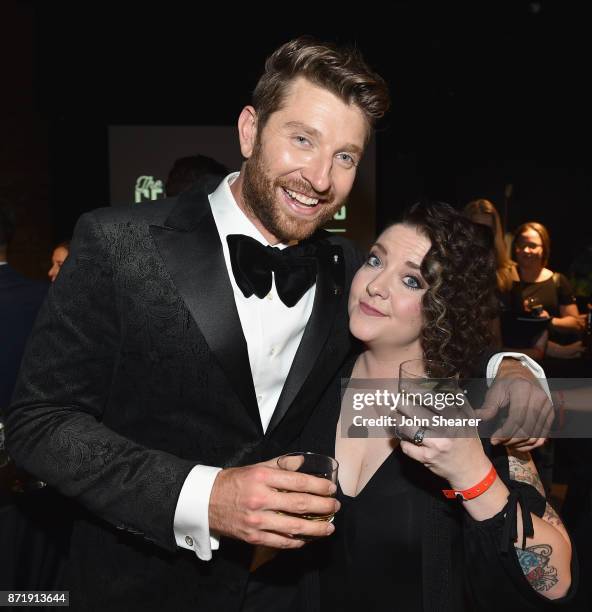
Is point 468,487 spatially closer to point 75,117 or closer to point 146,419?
point 146,419

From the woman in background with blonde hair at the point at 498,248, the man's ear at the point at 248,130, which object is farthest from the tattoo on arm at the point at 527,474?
the woman in background with blonde hair at the point at 498,248

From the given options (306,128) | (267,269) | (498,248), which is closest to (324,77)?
(306,128)

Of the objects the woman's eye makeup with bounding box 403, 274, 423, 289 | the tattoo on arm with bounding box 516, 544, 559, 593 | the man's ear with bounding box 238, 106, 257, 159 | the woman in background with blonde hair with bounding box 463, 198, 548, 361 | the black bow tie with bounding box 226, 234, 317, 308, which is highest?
the woman in background with blonde hair with bounding box 463, 198, 548, 361

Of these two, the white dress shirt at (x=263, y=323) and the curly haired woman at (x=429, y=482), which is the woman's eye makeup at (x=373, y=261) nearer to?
the curly haired woman at (x=429, y=482)

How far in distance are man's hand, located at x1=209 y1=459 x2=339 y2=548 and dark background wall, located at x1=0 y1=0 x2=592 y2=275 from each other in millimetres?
6207

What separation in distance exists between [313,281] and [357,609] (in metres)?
1.04

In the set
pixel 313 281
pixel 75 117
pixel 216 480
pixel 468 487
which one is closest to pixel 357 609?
pixel 468 487

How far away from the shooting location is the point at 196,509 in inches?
54.6

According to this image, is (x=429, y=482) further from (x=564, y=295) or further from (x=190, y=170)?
(x=564, y=295)

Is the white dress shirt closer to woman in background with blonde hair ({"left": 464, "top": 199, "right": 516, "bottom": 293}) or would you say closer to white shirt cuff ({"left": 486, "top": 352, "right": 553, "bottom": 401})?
white shirt cuff ({"left": 486, "top": 352, "right": 553, "bottom": 401})

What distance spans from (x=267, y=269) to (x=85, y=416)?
2.06 ft

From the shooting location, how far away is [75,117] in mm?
7664

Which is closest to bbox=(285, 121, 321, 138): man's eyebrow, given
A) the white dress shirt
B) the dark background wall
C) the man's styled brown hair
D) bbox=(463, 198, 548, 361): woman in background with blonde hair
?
the man's styled brown hair

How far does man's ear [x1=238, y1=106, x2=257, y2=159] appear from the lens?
1.94m
